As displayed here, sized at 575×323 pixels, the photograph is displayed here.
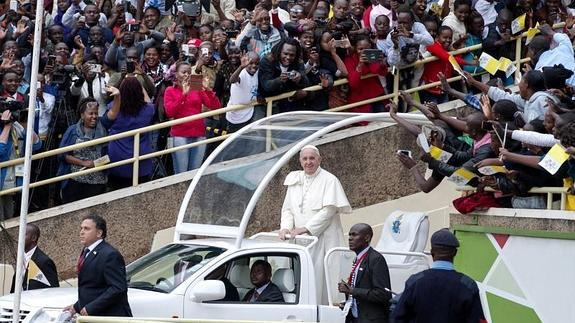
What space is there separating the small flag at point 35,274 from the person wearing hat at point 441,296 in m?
5.10

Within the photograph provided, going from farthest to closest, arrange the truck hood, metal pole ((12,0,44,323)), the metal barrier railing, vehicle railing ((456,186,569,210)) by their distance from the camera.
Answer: the metal barrier railing < vehicle railing ((456,186,569,210)) < the truck hood < metal pole ((12,0,44,323))

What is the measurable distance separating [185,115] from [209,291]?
16.5ft

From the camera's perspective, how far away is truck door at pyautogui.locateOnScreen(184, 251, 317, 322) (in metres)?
14.1

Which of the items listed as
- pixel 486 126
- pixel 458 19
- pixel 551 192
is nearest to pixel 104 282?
pixel 551 192

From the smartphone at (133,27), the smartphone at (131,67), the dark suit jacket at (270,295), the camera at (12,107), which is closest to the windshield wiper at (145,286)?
the dark suit jacket at (270,295)

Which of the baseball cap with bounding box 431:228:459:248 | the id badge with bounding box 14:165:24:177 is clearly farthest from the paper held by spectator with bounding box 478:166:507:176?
the id badge with bounding box 14:165:24:177

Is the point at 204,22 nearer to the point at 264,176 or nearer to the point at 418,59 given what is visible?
the point at 418,59

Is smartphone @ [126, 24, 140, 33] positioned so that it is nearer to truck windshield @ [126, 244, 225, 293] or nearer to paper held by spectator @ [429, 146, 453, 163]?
truck windshield @ [126, 244, 225, 293]

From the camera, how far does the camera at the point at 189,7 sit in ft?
71.7

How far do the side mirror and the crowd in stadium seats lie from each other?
10.2 feet

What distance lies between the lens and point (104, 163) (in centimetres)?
1797

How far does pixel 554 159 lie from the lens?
14047mm

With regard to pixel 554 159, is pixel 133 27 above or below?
above

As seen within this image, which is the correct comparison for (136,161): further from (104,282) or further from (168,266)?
(104,282)
